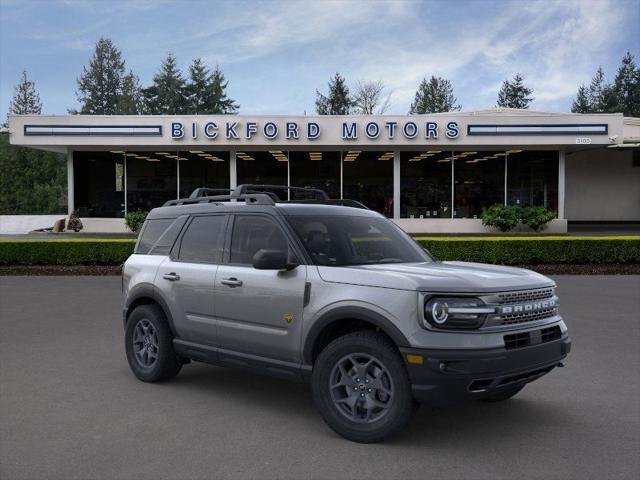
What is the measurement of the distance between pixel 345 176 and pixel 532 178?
340 inches

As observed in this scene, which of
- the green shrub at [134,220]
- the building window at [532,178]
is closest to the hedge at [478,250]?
the green shrub at [134,220]

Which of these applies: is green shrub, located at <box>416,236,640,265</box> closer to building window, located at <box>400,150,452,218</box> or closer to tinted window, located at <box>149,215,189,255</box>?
tinted window, located at <box>149,215,189,255</box>

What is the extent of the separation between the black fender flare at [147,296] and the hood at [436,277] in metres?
2.00

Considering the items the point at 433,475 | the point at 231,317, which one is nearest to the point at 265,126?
the point at 231,317

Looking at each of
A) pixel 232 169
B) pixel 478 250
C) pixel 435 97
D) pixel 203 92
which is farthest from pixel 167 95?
pixel 478 250

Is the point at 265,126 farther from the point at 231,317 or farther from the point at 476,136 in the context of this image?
the point at 231,317

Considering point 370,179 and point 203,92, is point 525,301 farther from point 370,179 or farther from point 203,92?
point 203,92

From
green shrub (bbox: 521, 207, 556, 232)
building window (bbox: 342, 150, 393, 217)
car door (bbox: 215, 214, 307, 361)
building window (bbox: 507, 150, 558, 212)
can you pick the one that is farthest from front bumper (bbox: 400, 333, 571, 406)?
building window (bbox: 507, 150, 558, 212)

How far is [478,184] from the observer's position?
97.0 feet

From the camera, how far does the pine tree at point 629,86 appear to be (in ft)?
266

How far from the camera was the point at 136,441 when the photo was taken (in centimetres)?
469

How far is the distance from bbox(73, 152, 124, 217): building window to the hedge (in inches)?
455

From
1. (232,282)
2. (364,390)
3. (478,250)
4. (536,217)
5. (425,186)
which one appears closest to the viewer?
(364,390)

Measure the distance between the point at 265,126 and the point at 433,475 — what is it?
24.2m
